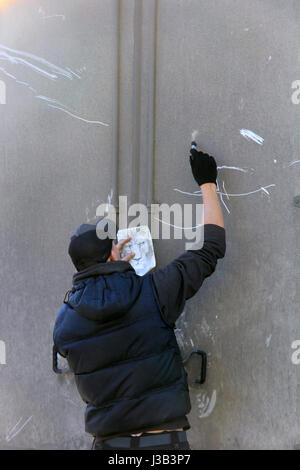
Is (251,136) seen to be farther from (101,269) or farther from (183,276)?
(101,269)

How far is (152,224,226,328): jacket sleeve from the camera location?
2.18 m

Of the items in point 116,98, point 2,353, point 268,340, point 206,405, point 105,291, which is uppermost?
point 116,98

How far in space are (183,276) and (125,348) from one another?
15.8 inches

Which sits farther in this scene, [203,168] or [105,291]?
[203,168]

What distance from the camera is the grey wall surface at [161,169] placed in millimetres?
2656

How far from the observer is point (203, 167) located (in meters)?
2.60

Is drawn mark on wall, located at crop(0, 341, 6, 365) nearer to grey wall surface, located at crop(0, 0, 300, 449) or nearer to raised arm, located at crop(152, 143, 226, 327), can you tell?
grey wall surface, located at crop(0, 0, 300, 449)

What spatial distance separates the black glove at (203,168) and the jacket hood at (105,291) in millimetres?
664

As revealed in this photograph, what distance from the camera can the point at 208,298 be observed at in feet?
8.98

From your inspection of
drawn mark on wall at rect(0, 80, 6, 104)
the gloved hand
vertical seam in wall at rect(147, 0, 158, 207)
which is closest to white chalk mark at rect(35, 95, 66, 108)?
drawn mark on wall at rect(0, 80, 6, 104)

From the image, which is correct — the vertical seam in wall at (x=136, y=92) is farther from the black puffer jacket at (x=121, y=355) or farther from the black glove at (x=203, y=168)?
the black puffer jacket at (x=121, y=355)

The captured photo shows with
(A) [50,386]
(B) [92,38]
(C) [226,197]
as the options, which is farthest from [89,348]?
(B) [92,38]

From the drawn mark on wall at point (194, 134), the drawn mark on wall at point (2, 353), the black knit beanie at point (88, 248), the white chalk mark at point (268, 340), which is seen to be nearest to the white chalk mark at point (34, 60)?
the drawn mark on wall at point (194, 134)

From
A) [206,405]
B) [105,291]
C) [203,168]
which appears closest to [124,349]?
[105,291]
